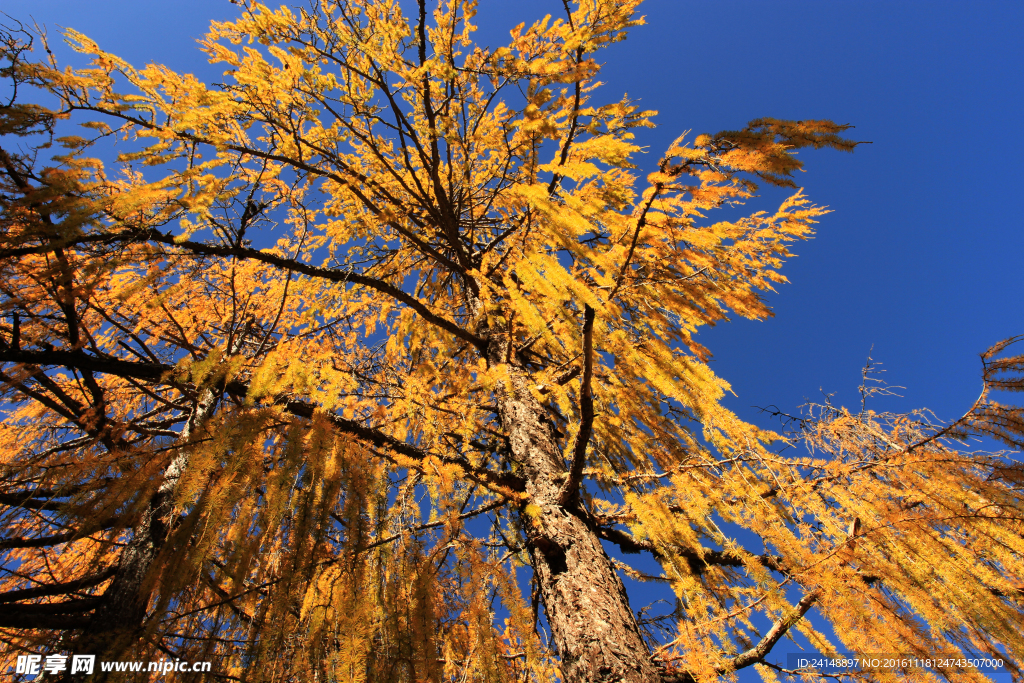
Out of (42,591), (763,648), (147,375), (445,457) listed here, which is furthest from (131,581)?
(763,648)

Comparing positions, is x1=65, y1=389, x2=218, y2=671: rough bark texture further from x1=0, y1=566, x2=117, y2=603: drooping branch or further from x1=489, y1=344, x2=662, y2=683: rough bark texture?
x1=489, y1=344, x2=662, y2=683: rough bark texture

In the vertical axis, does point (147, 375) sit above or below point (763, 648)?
above

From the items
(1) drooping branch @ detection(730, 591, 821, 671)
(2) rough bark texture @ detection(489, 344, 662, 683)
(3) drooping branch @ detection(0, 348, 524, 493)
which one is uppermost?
(3) drooping branch @ detection(0, 348, 524, 493)

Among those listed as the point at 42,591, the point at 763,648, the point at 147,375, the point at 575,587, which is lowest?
the point at 763,648

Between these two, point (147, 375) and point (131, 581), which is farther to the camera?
point (131, 581)

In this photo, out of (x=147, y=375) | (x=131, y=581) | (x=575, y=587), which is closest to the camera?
(x=147, y=375)

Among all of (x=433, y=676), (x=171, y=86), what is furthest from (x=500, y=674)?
(x=171, y=86)

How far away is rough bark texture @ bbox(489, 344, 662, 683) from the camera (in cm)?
169

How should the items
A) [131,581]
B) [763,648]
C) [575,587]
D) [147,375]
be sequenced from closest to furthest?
[147,375], [763,648], [575,587], [131,581]

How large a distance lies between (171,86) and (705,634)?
12.9 ft

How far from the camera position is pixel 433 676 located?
1549 millimetres

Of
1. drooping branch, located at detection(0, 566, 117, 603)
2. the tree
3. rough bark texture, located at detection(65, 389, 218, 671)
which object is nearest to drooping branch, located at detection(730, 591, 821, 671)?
the tree

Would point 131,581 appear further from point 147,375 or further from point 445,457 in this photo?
point 445,457

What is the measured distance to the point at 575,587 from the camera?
196 cm
